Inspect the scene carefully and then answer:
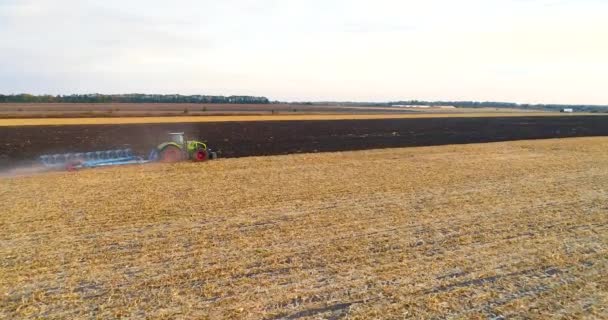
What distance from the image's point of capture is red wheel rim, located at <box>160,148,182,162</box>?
18.0 m

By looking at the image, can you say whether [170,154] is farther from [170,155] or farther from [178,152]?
[178,152]

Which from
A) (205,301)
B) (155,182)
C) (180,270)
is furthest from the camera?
(155,182)

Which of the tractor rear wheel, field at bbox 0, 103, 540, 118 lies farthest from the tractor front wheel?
field at bbox 0, 103, 540, 118

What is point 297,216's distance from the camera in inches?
378

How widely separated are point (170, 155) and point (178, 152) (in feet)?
1.14

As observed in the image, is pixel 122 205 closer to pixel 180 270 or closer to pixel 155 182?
pixel 155 182

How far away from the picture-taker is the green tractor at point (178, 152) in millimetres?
18000

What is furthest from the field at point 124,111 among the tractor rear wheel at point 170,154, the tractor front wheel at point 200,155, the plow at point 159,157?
the tractor front wheel at point 200,155

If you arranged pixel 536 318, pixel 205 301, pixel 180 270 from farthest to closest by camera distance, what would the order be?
pixel 180 270
pixel 205 301
pixel 536 318

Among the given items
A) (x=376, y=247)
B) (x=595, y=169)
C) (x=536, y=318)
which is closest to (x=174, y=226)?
(x=376, y=247)

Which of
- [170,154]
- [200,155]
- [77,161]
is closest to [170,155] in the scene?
[170,154]

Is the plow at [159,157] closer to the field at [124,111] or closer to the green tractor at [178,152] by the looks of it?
the green tractor at [178,152]

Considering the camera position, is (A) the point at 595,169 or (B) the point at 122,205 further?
(A) the point at 595,169

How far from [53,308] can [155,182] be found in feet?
27.7
